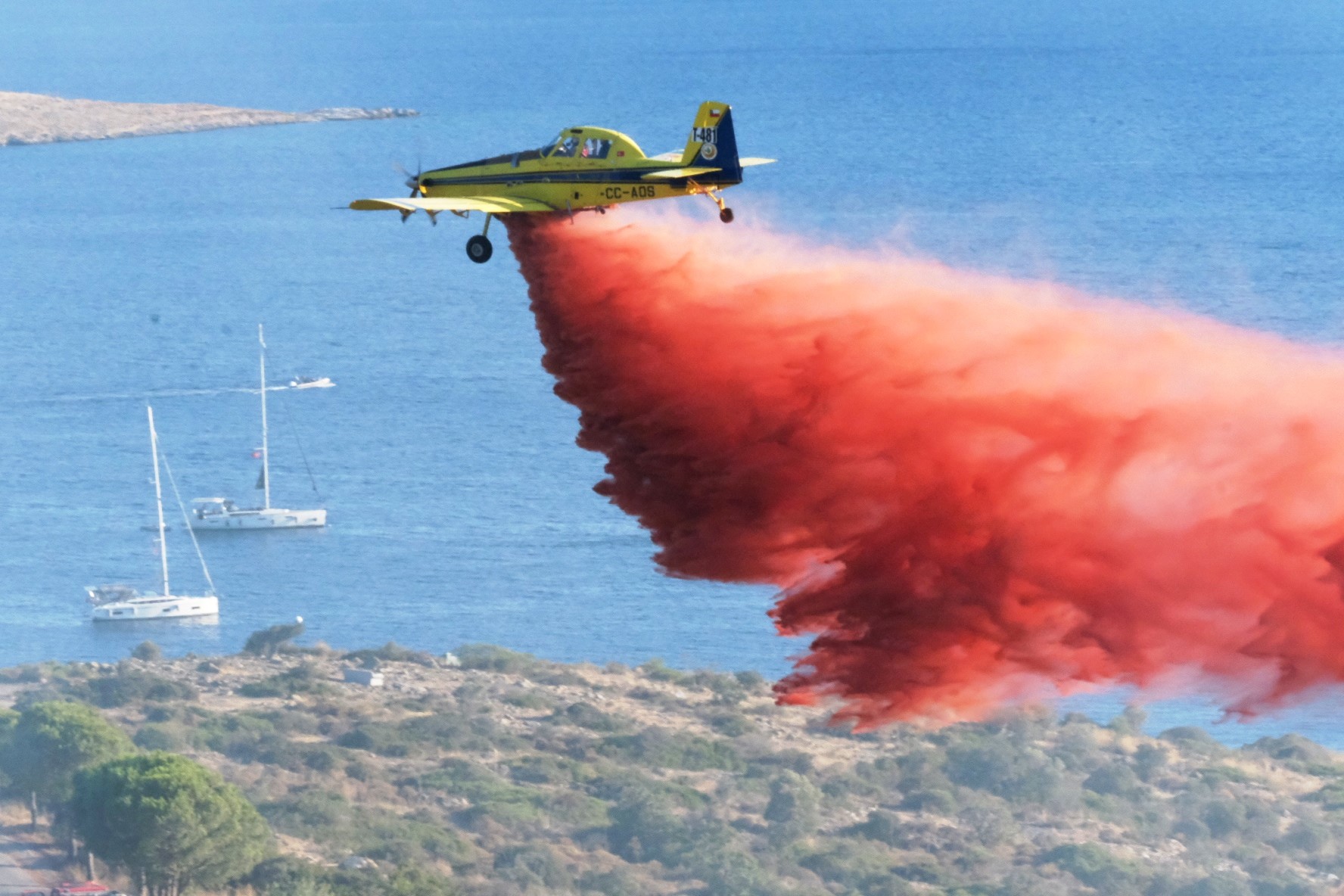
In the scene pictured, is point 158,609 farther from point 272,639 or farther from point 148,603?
point 272,639

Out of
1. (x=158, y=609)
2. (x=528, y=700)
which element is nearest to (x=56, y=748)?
(x=528, y=700)

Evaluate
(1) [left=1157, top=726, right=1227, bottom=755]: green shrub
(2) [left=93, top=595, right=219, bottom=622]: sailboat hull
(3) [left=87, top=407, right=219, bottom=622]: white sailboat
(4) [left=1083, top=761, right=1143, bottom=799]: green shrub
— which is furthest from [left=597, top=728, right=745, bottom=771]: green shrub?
(3) [left=87, top=407, right=219, bottom=622]: white sailboat

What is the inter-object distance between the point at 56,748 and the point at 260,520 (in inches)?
2648

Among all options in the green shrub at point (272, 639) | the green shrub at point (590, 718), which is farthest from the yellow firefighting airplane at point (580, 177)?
the green shrub at point (272, 639)

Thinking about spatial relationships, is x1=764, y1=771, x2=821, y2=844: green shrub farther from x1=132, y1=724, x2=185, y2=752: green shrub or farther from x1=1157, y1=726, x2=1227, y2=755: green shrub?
x1=132, y1=724, x2=185, y2=752: green shrub

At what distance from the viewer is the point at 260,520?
560ft

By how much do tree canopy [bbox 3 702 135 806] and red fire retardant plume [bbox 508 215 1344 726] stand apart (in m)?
68.4

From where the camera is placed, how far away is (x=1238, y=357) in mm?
40000

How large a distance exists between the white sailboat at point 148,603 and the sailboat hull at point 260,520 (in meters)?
8.35

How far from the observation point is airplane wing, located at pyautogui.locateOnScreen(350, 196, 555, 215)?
4425 cm

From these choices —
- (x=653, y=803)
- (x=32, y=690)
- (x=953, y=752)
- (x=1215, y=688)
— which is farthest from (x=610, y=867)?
(x=1215, y=688)

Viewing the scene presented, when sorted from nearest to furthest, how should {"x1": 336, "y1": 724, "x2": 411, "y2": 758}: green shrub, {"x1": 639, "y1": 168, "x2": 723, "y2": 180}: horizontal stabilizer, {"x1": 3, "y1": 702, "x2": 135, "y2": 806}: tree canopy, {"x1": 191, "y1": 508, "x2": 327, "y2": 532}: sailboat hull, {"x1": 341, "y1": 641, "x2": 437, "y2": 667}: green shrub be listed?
{"x1": 639, "y1": 168, "x2": 723, "y2": 180}: horizontal stabilizer
{"x1": 3, "y1": 702, "x2": 135, "y2": 806}: tree canopy
{"x1": 336, "y1": 724, "x2": 411, "y2": 758}: green shrub
{"x1": 341, "y1": 641, "x2": 437, "y2": 667}: green shrub
{"x1": 191, "y1": 508, "x2": 327, "y2": 532}: sailboat hull

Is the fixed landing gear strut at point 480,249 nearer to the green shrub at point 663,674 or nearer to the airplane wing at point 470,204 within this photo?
the airplane wing at point 470,204

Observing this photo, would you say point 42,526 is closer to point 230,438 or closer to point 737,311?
point 230,438
